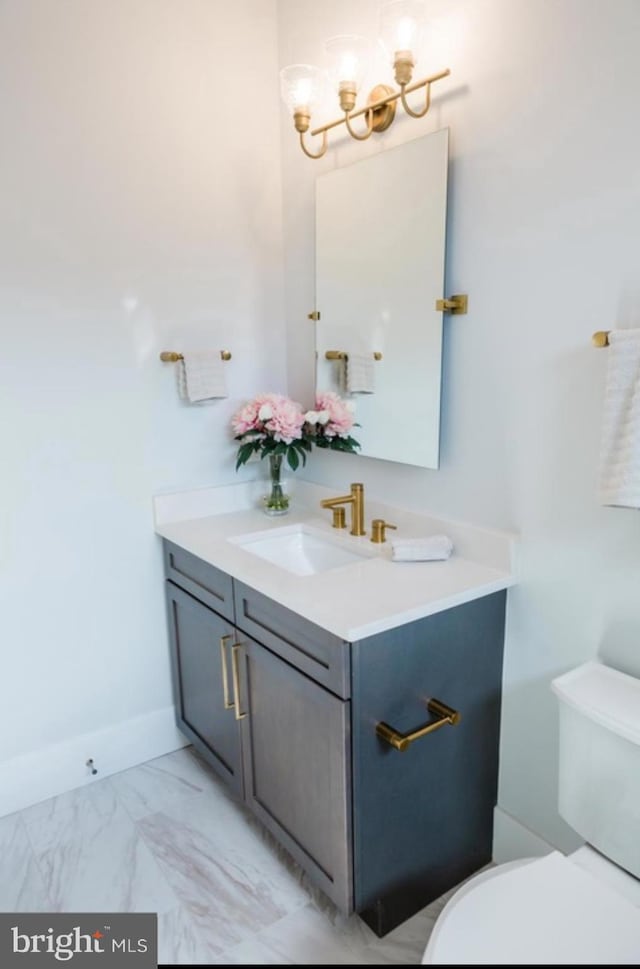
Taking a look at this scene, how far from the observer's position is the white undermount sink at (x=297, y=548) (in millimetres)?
1916

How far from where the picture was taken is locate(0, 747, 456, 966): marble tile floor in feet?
4.72

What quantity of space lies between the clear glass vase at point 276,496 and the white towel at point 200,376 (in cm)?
30

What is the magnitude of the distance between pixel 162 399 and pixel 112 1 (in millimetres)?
1166

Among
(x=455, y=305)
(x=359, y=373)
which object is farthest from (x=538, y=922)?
(x=359, y=373)

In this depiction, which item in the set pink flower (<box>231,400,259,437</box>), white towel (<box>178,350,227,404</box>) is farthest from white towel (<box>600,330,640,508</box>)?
white towel (<box>178,350,227,404</box>)

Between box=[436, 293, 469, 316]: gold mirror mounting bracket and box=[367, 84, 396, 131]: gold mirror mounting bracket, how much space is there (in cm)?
55

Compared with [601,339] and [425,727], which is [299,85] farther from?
[425,727]

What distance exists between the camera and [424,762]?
144 centimetres

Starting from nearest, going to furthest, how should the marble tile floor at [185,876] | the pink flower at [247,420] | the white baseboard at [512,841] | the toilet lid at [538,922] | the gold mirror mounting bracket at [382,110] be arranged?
the toilet lid at [538,922] → the marble tile floor at [185,876] → the white baseboard at [512,841] → the gold mirror mounting bracket at [382,110] → the pink flower at [247,420]

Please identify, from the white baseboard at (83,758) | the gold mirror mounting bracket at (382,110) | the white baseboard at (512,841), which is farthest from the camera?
the white baseboard at (83,758)

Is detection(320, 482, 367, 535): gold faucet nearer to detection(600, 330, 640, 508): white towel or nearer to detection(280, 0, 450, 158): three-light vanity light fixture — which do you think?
detection(600, 330, 640, 508): white towel

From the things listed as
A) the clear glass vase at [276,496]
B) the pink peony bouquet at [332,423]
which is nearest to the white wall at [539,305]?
the pink peony bouquet at [332,423]

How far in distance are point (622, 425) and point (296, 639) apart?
843 mm

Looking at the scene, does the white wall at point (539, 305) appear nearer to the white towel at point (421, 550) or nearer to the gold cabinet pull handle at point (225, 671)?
the white towel at point (421, 550)
